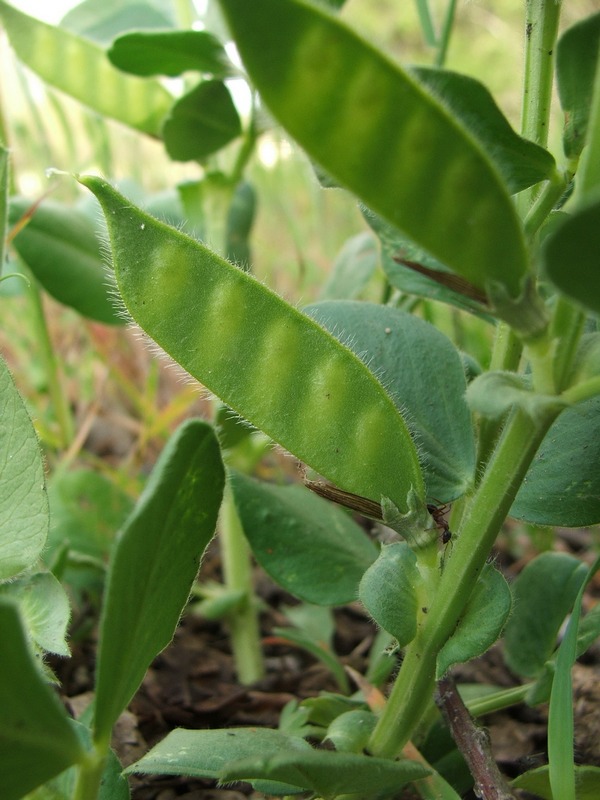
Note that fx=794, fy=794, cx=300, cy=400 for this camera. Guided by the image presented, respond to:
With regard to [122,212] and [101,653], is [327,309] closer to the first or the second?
[122,212]

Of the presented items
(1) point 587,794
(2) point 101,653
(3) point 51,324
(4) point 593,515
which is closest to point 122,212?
(2) point 101,653

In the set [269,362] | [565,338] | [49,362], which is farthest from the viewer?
[49,362]

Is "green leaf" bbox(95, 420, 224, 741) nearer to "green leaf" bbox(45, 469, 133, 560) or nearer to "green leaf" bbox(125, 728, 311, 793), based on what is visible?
"green leaf" bbox(125, 728, 311, 793)

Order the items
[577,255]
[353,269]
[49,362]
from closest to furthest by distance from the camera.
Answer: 1. [577,255]
2. [353,269]
3. [49,362]

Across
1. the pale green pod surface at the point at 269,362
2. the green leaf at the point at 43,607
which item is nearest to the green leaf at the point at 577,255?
the pale green pod surface at the point at 269,362

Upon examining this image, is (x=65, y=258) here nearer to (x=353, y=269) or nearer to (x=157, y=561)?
(x=353, y=269)

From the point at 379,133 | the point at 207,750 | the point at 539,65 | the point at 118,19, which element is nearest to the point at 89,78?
the point at 118,19

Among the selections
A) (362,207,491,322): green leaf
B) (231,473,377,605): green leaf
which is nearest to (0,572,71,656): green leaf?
(231,473,377,605): green leaf
